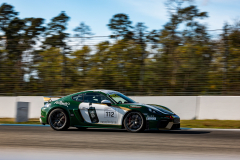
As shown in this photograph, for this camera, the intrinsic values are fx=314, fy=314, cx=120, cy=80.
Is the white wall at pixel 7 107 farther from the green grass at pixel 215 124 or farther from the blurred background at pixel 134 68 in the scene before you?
the green grass at pixel 215 124

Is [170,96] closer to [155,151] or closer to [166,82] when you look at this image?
[166,82]

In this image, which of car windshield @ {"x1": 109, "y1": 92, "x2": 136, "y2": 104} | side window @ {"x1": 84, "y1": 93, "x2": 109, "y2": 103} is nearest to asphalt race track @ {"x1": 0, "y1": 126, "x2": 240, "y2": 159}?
car windshield @ {"x1": 109, "y1": 92, "x2": 136, "y2": 104}

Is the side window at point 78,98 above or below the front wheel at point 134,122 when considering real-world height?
above

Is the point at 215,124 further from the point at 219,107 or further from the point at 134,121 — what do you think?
the point at 134,121

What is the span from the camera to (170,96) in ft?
44.1

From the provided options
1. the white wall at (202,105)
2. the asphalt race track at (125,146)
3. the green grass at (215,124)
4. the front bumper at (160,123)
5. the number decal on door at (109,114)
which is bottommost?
the asphalt race track at (125,146)

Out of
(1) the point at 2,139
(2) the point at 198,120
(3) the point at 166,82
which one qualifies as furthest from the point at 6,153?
(3) the point at 166,82

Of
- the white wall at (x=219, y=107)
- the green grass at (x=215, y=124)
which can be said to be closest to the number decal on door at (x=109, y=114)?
the green grass at (x=215, y=124)

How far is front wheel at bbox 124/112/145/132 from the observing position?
8.59 metres

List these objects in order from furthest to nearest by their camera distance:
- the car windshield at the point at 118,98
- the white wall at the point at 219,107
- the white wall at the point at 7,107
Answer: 1. the white wall at the point at 7,107
2. the white wall at the point at 219,107
3. the car windshield at the point at 118,98

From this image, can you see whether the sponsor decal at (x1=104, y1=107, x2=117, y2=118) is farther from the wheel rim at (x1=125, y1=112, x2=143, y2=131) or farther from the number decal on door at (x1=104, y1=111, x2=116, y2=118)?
the wheel rim at (x1=125, y1=112, x2=143, y2=131)

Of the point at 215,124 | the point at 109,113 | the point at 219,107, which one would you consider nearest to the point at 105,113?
the point at 109,113

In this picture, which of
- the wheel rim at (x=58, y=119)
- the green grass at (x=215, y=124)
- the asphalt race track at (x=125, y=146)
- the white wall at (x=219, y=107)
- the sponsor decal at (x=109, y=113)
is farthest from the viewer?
the white wall at (x=219, y=107)

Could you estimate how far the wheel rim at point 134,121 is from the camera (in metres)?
8.64
